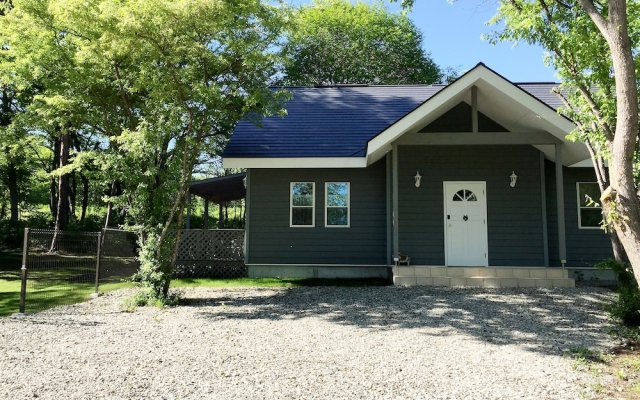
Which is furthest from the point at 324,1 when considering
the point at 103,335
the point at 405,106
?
the point at 103,335

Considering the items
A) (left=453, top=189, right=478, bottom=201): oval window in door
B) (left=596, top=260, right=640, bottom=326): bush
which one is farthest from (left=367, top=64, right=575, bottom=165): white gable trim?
(left=596, top=260, right=640, bottom=326): bush

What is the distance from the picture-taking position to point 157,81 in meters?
8.17

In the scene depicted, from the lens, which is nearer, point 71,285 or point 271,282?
point 71,285

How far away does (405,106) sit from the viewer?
14266 mm

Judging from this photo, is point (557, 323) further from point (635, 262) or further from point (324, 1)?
point (324, 1)

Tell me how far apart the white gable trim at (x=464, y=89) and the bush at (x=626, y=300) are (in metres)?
3.92

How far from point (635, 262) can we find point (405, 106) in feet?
35.2

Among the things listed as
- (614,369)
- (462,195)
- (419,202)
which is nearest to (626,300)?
(614,369)

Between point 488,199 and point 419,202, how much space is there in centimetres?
176

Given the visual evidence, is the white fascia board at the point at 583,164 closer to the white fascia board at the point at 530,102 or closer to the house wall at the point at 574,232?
the house wall at the point at 574,232

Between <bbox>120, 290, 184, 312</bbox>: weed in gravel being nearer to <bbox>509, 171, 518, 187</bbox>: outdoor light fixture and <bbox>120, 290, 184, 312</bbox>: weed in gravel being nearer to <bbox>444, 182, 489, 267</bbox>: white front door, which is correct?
<bbox>444, 182, 489, 267</bbox>: white front door

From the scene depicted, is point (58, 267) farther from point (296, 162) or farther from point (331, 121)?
point (331, 121)

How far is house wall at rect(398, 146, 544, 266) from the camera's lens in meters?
11.5

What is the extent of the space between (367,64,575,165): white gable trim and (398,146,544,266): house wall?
62.7 inches
